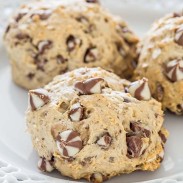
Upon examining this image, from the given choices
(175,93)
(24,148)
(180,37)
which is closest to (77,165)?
(24,148)

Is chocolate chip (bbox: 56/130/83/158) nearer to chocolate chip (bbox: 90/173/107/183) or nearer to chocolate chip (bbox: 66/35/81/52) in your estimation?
chocolate chip (bbox: 90/173/107/183)

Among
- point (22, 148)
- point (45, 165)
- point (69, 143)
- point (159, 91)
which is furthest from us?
point (159, 91)

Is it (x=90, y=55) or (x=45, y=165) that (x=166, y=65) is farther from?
(x=45, y=165)

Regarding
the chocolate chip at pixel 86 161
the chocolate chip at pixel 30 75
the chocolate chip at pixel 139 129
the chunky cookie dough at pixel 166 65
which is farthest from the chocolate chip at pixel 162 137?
the chocolate chip at pixel 30 75

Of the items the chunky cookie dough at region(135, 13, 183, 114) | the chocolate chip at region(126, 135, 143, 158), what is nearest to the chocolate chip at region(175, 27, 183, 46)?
the chunky cookie dough at region(135, 13, 183, 114)

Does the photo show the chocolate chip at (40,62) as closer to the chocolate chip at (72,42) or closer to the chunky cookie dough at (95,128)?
the chocolate chip at (72,42)

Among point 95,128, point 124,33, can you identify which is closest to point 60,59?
point 124,33
